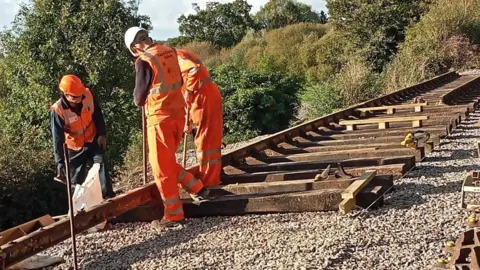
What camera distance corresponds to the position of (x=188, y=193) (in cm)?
579

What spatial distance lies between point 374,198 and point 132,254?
195 centimetres

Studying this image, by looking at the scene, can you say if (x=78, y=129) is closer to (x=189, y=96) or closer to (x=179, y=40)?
(x=189, y=96)

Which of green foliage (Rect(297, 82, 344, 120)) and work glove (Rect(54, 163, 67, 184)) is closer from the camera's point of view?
work glove (Rect(54, 163, 67, 184))

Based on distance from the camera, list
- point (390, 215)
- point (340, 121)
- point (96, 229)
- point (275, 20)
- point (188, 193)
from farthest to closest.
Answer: point (275, 20)
point (340, 121)
point (188, 193)
point (96, 229)
point (390, 215)

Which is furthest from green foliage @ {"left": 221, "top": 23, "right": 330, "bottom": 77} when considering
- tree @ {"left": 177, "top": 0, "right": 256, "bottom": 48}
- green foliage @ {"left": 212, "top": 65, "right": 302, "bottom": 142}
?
tree @ {"left": 177, "top": 0, "right": 256, "bottom": 48}

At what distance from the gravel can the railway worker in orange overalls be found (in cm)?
30

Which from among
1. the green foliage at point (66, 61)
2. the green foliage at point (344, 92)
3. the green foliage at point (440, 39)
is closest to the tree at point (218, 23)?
the green foliage at point (440, 39)

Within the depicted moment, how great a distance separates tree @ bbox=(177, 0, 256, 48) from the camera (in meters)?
61.5

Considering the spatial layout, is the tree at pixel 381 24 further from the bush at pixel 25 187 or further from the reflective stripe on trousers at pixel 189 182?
the reflective stripe on trousers at pixel 189 182

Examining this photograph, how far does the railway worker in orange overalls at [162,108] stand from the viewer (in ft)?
16.5

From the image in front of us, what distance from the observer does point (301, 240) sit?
13.9 feet

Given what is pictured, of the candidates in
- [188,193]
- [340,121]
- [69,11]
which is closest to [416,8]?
[69,11]

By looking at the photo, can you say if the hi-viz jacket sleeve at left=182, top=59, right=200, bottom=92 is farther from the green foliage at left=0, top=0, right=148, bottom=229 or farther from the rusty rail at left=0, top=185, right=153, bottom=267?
the green foliage at left=0, top=0, right=148, bottom=229

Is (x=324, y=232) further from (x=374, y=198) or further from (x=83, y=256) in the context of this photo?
(x=83, y=256)
